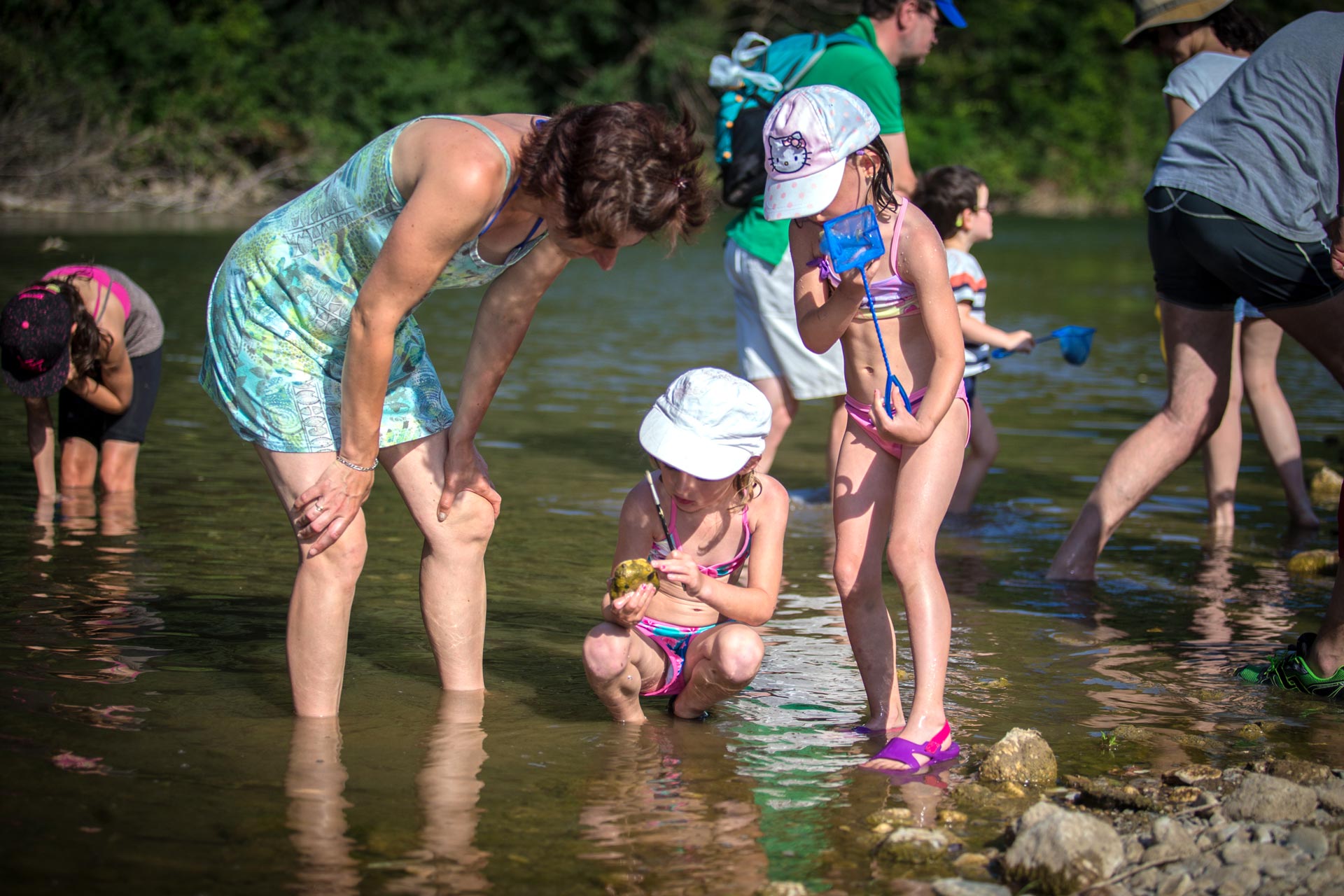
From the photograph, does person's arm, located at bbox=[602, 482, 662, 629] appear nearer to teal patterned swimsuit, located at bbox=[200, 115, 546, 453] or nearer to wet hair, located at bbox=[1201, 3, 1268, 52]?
teal patterned swimsuit, located at bbox=[200, 115, 546, 453]

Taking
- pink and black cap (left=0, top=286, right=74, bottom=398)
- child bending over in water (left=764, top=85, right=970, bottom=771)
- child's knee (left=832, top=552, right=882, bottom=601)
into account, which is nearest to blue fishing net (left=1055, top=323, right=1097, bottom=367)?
child bending over in water (left=764, top=85, right=970, bottom=771)

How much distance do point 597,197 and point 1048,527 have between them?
380 centimetres

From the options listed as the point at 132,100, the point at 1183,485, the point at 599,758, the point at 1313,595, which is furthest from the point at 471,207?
the point at 132,100

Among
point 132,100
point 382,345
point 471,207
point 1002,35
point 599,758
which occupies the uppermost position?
point 1002,35

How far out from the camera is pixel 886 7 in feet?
19.1

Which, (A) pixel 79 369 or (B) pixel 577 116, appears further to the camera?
(A) pixel 79 369

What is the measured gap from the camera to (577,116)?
10.2 ft

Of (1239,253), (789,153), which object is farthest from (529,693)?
(1239,253)

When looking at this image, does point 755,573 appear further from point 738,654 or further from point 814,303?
point 814,303

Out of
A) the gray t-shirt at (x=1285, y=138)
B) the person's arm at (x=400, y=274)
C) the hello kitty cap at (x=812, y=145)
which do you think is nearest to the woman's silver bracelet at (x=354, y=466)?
the person's arm at (x=400, y=274)

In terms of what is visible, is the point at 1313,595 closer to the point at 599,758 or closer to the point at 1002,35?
the point at 599,758

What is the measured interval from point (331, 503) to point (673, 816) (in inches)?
42.3

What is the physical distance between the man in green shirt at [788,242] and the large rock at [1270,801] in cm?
279

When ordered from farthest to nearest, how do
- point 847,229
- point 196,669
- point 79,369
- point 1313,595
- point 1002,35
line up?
point 1002,35 → point 79,369 → point 1313,595 → point 196,669 → point 847,229
